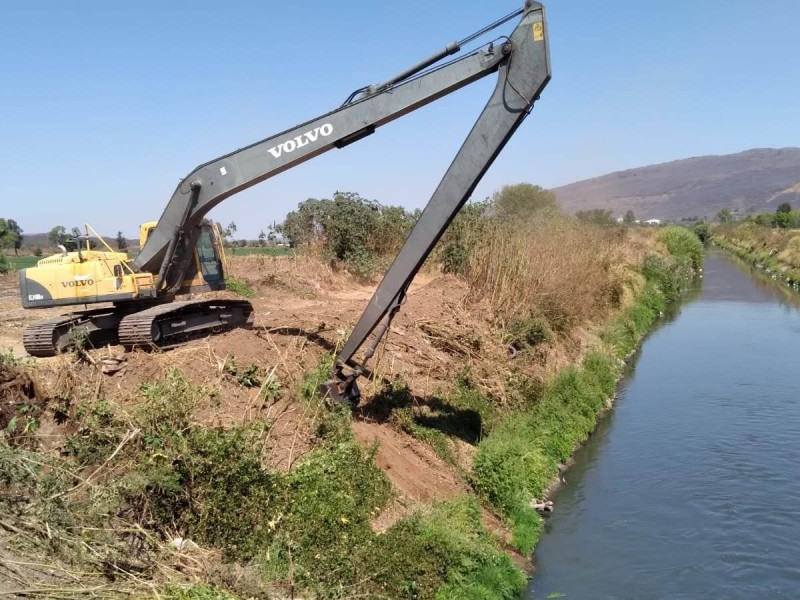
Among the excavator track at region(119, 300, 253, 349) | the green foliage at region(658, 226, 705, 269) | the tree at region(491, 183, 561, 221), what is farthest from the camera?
the green foliage at region(658, 226, 705, 269)

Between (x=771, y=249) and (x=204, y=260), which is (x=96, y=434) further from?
(x=771, y=249)

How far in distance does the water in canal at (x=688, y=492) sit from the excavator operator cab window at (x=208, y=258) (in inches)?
268

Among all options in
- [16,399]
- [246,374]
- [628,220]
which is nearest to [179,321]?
[246,374]

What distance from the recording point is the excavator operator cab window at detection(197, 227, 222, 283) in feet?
39.4

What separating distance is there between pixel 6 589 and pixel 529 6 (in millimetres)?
8157

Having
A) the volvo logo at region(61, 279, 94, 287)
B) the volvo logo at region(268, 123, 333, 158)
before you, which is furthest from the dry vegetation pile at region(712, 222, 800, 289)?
the volvo logo at region(61, 279, 94, 287)

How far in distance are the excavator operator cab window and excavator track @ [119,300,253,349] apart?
1.46 feet

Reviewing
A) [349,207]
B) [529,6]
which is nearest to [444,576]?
[529,6]

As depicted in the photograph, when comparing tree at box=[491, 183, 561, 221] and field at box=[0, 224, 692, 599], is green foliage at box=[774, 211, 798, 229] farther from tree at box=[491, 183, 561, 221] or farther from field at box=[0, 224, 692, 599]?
field at box=[0, 224, 692, 599]

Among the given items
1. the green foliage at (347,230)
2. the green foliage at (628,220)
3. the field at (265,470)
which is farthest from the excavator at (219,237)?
the green foliage at (628,220)

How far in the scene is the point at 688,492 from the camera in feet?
38.7

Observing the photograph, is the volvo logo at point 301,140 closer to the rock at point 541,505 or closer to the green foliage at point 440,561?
the green foliage at point 440,561

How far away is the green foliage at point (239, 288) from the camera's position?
18.7m

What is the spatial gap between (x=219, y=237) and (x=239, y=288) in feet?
21.6
